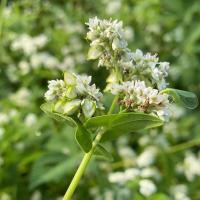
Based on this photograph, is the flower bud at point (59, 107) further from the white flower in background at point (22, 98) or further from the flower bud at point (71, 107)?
the white flower in background at point (22, 98)

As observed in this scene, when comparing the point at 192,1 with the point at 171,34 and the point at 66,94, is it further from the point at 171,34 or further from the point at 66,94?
the point at 66,94

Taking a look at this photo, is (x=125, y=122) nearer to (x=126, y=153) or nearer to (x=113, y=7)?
(x=126, y=153)

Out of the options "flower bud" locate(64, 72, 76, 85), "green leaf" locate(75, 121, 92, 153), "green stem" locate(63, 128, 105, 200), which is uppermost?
"flower bud" locate(64, 72, 76, 85)

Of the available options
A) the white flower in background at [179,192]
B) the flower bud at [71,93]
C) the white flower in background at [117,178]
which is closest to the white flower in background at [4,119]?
the white flower in background at [117,178]

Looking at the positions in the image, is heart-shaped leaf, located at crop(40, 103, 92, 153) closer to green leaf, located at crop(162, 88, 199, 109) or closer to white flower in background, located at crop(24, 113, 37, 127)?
green leaf, located at crop(162, 88, 199, 109)

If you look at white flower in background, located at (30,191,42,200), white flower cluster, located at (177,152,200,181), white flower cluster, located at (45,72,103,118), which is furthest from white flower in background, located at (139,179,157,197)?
white flower cluster, located at (45,72,103,118)

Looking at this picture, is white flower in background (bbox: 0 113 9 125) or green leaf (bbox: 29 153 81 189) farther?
white flower in background (bbox: 0 113 9 125)
